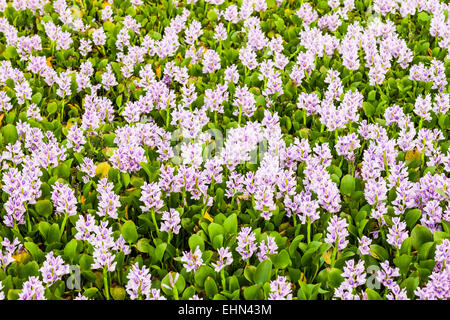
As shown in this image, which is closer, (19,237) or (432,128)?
(19,237)

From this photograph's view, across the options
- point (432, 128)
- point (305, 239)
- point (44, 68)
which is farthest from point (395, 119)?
point (44, 68)

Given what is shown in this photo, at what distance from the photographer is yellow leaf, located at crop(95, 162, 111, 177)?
13.0 ft

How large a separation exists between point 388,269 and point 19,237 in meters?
2.17

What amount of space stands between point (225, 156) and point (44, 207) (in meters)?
1.22

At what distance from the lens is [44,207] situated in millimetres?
3566

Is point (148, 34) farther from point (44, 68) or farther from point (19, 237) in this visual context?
point (19, 237)

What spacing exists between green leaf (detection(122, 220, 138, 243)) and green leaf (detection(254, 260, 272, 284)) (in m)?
0.81

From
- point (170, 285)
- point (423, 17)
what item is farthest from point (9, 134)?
point (423, 17)

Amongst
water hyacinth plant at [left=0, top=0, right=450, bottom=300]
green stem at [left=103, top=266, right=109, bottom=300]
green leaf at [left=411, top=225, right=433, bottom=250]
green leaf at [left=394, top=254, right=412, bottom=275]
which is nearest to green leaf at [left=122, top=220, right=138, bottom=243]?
water hyacinth plant at [left=0, top=0, right=450, bottom=300]

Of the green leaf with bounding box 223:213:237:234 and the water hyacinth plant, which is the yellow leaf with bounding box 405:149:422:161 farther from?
the green leaf with bounding box 223:213:237:234

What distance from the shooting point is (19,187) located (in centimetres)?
345

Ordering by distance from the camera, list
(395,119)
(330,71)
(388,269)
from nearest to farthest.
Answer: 1. (388,269)
2. (395,119)
3. (330,71)

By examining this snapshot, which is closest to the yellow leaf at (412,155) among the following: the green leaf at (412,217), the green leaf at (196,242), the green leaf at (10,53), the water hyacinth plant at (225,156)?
the water hyacinth plant at (225,156)

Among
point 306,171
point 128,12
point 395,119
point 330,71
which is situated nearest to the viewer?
point 306,171
